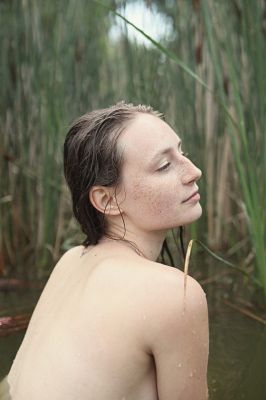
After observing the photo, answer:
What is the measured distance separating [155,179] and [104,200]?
10 centimetres

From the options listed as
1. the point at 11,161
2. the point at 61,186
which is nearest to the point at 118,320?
the point at 11,161

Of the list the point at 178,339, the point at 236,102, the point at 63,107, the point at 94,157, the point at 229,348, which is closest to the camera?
the point at 178,339

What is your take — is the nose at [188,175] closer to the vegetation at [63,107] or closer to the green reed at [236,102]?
the green reed at [236,102]

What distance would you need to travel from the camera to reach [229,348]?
153 centimetres

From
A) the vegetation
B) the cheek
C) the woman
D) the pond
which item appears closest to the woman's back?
the woman

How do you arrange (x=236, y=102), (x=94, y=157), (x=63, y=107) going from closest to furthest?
(x=94, y=157) → (x=236, y=102) → (x=63, y=107)

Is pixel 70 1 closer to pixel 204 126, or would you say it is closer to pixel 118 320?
pixel 204 126

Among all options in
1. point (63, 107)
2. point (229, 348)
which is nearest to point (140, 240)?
point (229, 348)

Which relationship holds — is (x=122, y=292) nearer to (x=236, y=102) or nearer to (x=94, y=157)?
(x=94, y=157)

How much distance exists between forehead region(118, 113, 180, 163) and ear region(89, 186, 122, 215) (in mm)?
65

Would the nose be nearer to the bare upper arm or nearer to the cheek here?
the cheek

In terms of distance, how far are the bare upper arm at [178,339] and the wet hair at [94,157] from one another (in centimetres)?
21

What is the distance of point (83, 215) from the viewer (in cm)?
106

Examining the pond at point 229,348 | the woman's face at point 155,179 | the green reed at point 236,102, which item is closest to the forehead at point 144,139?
the woman's face at point 155,179
